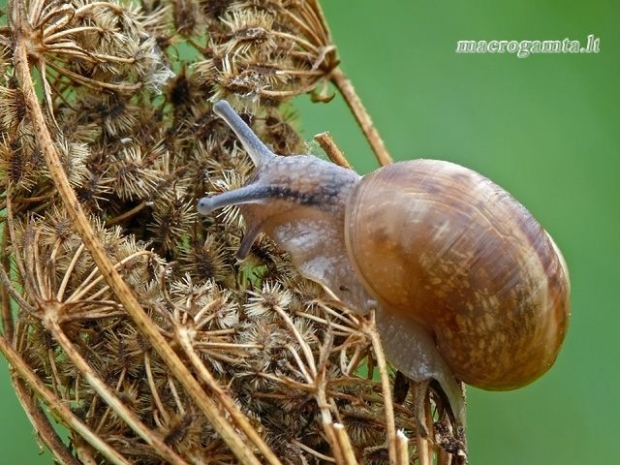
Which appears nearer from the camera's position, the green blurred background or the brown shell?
the brown shell

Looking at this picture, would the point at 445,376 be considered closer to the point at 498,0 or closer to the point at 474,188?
the point at 474,188

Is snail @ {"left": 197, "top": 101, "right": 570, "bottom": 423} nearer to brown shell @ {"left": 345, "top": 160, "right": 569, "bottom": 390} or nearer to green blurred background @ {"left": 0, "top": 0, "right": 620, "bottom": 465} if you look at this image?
brown shell @ {"left": 345, "top": 160, "right": 569, "bottom": 390}

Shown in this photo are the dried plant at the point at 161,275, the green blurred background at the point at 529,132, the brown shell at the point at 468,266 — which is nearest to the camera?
the dried plant at the point at 161,275

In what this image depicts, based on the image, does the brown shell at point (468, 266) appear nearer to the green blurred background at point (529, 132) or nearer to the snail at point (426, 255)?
the snail at point (426, 255)

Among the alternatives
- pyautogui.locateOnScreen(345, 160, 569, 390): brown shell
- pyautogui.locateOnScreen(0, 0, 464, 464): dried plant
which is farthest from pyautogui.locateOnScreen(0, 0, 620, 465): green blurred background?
pyautogui.locateOnScreen(345, 160, 569, 390): brown shell

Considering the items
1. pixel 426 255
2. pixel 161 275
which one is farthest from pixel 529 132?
pixel 161 275

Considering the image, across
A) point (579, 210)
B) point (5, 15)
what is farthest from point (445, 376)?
point (579, 210)

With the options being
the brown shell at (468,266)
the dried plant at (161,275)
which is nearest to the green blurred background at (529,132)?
the dried plant at (161,275)
